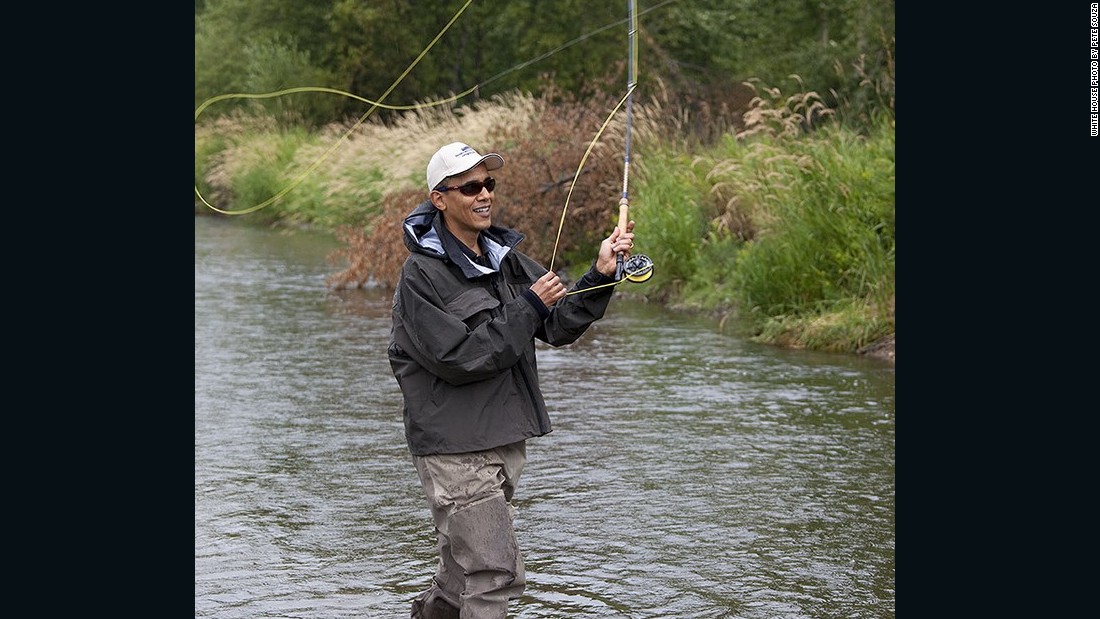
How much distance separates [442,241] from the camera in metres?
4.84

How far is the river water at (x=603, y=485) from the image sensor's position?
608cm

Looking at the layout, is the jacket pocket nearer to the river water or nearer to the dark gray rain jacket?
the dark gray rain jacket

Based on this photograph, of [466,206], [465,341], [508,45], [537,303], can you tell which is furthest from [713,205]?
[508,45]

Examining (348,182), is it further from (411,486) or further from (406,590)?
(406,590)

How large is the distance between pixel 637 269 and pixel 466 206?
2.17 ft

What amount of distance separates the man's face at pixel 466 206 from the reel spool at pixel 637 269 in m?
0.54

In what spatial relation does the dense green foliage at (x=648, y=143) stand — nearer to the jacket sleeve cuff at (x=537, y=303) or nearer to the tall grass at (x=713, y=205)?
the tall grass at (x=713, y=205)

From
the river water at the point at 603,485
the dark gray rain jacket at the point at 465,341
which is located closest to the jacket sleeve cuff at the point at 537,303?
the dark gray rain jacket at the point at 465,341

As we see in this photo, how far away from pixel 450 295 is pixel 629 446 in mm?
4103

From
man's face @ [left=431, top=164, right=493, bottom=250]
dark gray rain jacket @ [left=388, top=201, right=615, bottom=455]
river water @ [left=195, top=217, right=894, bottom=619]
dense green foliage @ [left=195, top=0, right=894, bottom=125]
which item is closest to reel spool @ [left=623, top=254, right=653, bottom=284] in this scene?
dark gray rain jacket @ [left=388, top=201, right=615, bottom=455]

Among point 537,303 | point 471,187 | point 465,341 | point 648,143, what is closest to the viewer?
point 465,341

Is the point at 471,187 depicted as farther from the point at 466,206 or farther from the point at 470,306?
the point at 470,306

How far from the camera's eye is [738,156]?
15367mm
